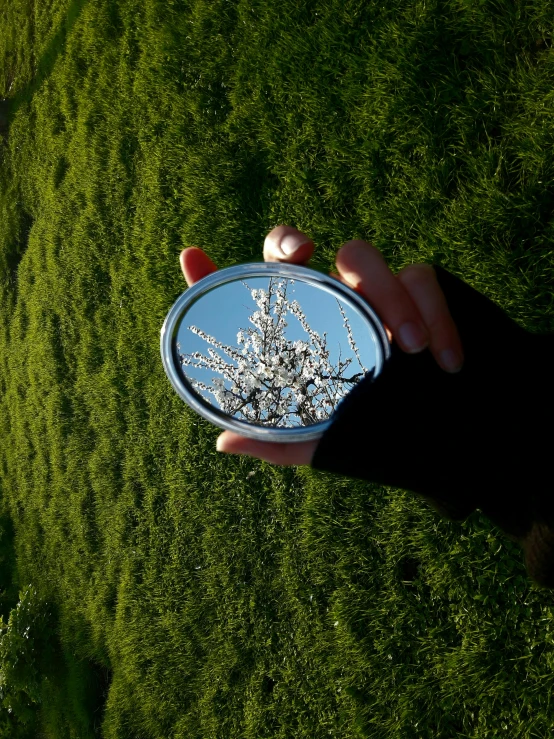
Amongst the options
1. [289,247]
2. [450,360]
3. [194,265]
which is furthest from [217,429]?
[450,360]

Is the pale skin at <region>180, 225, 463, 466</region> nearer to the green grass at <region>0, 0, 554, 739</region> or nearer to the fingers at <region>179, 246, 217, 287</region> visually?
the green grass at <region>0, 0, 554, 739</region>

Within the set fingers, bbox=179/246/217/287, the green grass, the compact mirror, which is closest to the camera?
the compact mirror

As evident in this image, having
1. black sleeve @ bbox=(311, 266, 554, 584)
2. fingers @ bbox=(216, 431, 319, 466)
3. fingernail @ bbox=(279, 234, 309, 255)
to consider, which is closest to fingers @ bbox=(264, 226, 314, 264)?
fingernail @ bbox=(279, 234, 309, 255)

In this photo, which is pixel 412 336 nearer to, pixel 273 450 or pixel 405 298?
pixel 405 298

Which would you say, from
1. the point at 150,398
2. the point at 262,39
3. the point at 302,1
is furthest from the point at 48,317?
the point at 302,1

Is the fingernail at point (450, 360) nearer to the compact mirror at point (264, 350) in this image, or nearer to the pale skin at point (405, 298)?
the pale skin at point (405, 298)
